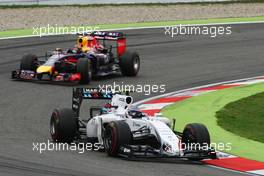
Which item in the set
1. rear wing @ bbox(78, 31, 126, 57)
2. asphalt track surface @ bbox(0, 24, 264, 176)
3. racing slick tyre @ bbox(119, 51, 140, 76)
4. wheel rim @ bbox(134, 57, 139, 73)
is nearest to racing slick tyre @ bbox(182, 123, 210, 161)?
asphalt track surface @ bbox(0, 24, 264, 176)

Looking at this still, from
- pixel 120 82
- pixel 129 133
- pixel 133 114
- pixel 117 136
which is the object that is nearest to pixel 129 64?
pixel 120 82

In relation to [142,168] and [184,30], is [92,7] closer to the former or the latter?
[184,30]

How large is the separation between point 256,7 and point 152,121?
2441 cm

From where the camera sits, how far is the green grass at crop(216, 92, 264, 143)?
16281mm

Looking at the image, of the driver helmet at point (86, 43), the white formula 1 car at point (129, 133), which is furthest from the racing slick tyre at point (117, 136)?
the driver helmet at point (86, 43)

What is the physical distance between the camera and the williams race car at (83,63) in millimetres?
22359

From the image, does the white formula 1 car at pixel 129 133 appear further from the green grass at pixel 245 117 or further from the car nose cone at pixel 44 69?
the car nose cone at pixel 44 69

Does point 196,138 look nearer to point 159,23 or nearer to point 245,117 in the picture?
point 245,117

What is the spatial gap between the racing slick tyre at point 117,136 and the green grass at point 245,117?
110 inches

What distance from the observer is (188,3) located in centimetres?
3825

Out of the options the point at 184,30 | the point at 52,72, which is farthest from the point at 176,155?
the point at 184,30

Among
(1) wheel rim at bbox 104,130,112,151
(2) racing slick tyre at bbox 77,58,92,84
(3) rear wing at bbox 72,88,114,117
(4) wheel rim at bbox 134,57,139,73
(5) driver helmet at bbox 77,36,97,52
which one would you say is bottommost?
(1) wheel rim at bbox 104,130,112,151

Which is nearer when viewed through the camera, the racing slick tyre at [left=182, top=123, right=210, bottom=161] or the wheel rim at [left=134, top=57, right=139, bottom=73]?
the racing slick tyre at [left=182, top=123, right=210, bottom=161]

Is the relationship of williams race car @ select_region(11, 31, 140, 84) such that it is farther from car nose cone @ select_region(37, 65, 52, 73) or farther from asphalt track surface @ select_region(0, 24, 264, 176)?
asphalt track surface @ select_region(0, 24, 264, 176)
